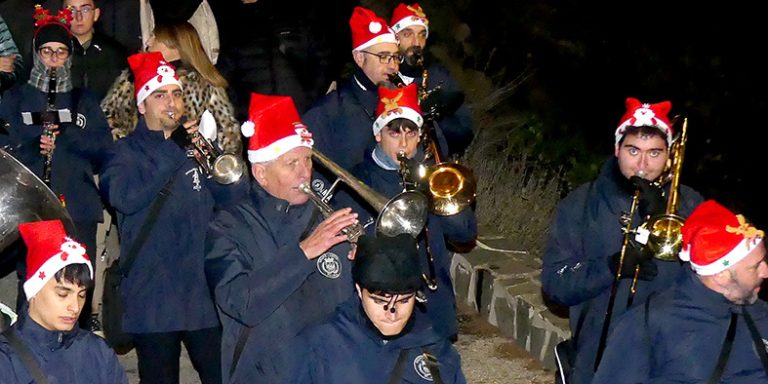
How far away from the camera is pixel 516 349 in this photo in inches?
320

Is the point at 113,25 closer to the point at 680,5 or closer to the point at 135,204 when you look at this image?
the point at 135,204

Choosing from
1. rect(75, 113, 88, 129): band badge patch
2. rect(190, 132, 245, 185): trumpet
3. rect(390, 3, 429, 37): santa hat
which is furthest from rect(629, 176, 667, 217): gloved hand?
rect(75, 113, 88, 129): band badge patch

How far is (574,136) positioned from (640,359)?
8440 mm

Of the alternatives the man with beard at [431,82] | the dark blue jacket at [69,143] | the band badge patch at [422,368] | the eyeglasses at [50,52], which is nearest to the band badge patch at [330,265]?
the band badge patch at [422,368]

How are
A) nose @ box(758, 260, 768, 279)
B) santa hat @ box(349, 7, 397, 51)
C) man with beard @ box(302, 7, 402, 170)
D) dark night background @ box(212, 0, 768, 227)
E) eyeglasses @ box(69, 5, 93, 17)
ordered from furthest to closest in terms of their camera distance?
1. dark night background @ box(212, 0, 768, 227)
2. eyeglasses @ box(69, 5, 93, 17)
3. santa hat @ box(349, 7, 397, 51)
4. man with beard @ box(302, 7, 402, 170)
5. nose @ box(758, 260, 768, 279)

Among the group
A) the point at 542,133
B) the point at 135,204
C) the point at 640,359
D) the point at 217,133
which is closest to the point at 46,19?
the point at 217,133

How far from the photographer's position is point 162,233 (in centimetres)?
612

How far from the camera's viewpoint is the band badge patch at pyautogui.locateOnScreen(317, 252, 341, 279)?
5.14m

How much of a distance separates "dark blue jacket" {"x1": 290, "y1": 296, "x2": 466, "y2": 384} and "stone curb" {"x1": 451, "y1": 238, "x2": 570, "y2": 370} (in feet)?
10.6

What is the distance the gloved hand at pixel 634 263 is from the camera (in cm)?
547

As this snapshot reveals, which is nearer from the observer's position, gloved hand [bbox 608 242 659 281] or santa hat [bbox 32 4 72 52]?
gloved hand [bbox 608 242 659 281]

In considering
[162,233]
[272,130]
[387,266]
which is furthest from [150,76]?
[387,266]

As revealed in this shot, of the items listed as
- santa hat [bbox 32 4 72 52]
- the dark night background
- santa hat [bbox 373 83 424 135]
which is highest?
santa hat [bbox 373 83 424 135]

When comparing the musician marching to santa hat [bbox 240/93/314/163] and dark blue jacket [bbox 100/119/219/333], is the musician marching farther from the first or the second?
santa hat [bbox 240/93/314/163]
